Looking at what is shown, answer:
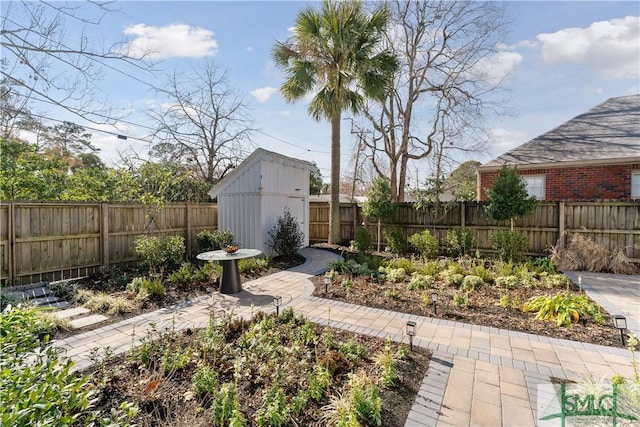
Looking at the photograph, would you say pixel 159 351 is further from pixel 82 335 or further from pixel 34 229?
pixel 34 229

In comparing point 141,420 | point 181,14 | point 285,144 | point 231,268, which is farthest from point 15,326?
point 285,144

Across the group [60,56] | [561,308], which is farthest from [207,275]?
[561,308]

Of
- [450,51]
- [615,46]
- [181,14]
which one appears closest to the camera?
[181,14]

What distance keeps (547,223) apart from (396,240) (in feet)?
13.9

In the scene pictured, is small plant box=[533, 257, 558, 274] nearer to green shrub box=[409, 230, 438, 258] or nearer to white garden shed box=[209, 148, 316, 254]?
green shrub box=[409, 230, 438, 258]

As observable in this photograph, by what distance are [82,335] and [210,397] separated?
261 cm

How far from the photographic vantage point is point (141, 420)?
2.32 meters

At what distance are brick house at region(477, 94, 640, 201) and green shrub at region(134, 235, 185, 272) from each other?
1041 centimetres

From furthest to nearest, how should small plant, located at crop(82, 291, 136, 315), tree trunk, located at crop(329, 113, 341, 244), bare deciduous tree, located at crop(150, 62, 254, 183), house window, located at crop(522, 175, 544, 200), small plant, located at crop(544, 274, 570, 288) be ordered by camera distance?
bare deciduous tree, located at crop(150, 62, 254, 183) → house window, located at crop(522, 175, 544, 200) → tree trunk, located at crop(329, 113, 341, 244) → small plant, located at crop(544, 274, 570, 288) → small plant, located at crop(82, 291, 136, 315)

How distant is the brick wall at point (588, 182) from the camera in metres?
9.54

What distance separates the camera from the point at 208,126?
17406mm

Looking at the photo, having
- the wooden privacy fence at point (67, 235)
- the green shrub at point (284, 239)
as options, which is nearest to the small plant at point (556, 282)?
the green shrub at point (284, 239)

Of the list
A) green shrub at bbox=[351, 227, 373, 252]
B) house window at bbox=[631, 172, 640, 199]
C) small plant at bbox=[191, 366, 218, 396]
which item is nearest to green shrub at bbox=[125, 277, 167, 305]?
small plant at bbox=[191, 366, 218, 396]

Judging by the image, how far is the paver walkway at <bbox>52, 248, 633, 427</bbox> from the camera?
8.21 ft
